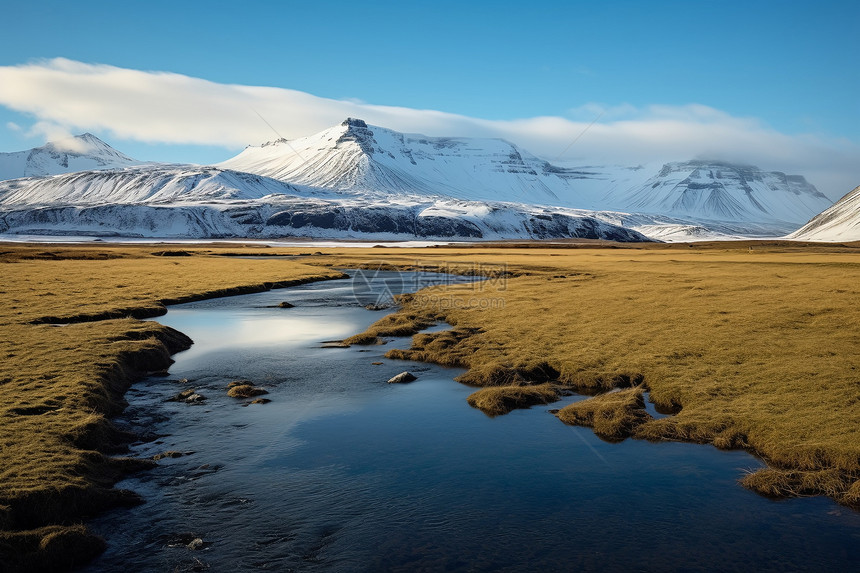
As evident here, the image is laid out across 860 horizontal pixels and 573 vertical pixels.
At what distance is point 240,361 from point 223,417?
987 centimetres

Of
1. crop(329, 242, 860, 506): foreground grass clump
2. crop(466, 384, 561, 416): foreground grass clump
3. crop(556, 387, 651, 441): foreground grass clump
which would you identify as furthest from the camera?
crop(466, 384, 561, 416): foreground grass clump

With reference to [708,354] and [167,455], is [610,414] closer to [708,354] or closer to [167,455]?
[708,354]

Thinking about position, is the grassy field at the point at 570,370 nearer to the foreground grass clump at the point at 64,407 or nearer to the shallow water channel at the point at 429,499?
the foreground grass clump at the point at 64,407

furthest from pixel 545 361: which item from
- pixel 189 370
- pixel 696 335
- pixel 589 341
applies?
pixel 189 370

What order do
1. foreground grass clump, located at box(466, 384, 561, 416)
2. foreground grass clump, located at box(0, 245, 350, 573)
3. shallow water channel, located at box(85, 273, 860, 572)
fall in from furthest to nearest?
foreground grass clump, located at box(466, 384, 561, 416) < foreground grass clump, located at box(0, 245, 350, 573) < shallow water channel, located at box(85, 273, 860, 572)

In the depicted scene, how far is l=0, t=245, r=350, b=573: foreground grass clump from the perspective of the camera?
1340cm

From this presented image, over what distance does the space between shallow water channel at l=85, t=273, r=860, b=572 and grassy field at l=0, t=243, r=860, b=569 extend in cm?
93

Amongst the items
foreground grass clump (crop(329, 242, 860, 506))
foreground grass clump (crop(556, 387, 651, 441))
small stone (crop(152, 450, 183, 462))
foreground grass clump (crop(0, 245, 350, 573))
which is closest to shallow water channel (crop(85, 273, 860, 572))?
small stone (crop(152, 450, 183, 462))

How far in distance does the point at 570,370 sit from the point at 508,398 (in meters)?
4.55

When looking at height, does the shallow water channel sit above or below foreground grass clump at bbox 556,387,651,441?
below

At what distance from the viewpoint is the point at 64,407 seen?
66.9ft

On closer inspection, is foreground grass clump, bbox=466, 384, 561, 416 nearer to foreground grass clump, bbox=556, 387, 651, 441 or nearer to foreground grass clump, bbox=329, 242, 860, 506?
foreground grass clump, bbox=329, 242, 860, 506

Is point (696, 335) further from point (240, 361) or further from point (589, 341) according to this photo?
point (240, 361)

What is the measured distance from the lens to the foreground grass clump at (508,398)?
23516mm
